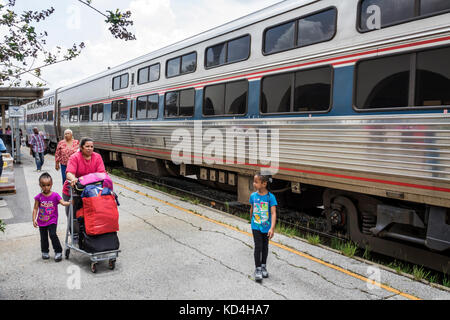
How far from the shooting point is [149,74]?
10.5 metres

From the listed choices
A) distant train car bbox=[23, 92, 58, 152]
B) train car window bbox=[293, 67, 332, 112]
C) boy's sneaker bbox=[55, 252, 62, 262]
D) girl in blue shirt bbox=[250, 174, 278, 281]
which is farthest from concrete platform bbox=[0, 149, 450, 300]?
distant train car bbox=[23, 92, 58, 152]

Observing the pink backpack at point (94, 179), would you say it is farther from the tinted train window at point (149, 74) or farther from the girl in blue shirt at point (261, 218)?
the tinted train window at point (149, 74)

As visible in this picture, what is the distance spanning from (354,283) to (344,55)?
10.2ft

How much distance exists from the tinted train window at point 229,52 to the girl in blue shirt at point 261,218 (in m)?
3.54

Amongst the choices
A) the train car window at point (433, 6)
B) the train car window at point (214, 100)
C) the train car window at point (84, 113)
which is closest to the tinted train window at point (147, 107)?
the train car window at point (214, 100)

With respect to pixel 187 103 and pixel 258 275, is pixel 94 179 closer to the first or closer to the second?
pixel 258 275

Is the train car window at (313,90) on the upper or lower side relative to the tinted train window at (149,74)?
lower

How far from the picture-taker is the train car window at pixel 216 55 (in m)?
7.57

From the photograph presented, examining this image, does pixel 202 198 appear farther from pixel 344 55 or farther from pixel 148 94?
pixel 344 55

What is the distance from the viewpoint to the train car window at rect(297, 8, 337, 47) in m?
5.30

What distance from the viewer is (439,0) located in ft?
13.5

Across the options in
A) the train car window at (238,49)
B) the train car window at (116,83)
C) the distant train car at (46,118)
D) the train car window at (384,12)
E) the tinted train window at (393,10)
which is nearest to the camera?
the tinted train window at (393,10)

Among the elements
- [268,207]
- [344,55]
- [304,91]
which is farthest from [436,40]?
[268,207]

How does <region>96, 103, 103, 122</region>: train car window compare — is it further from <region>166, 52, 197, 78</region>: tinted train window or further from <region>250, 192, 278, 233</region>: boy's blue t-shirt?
<region>250, 192, 278, 233</region>: boy's blue t-shirt
